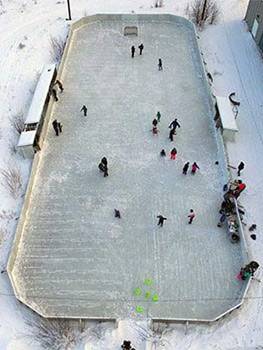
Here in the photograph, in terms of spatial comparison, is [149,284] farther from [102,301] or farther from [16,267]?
[16,267]

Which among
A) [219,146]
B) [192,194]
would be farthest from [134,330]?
[219,146]

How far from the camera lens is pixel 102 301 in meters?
13.0

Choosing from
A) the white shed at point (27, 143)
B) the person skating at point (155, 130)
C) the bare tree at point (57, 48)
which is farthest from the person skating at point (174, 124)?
the bare tree at point (57, 48)

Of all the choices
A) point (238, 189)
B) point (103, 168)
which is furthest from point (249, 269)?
point (103, 168)

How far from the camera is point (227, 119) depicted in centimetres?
1823

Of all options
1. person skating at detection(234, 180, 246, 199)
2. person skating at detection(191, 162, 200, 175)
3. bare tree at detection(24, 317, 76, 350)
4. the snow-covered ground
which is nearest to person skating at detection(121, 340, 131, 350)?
the snow-covered ground

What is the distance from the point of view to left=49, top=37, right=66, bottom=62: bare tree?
23.8 m

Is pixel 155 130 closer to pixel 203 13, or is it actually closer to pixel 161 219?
pixel 161 219

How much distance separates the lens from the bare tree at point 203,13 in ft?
85.6

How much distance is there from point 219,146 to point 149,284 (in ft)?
24.9

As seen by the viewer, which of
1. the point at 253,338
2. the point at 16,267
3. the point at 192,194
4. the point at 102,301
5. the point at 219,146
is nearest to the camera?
the point at 253,338

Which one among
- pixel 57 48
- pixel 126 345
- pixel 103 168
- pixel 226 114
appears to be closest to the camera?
pixel 126 345

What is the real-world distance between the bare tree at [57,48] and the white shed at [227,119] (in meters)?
10.5

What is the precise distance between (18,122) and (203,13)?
1480cm
